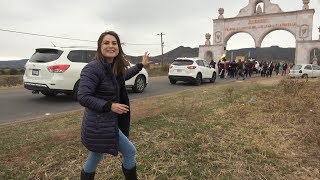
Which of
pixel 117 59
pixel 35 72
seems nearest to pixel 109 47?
pixel 117 59

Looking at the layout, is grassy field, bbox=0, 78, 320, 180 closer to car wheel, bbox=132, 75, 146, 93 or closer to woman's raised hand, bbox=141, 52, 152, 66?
woman's raised hand, bbox=141, 52, 152, 66

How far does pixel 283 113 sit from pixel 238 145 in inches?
107

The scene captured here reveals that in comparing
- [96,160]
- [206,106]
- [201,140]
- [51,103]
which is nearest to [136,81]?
[51,103]

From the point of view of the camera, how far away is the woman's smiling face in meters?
3.62

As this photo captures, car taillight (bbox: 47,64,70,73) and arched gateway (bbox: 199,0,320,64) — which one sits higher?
arched gateway (bbox: 199,0,320,64)

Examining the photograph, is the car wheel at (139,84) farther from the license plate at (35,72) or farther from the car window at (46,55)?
the license plate at (35,72)

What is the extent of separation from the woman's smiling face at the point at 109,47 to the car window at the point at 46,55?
8.41 metres

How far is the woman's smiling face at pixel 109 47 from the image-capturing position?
3.62 meters

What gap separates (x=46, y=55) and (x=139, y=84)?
453 centimetres

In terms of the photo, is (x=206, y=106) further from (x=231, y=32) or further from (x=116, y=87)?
(x=231, y=32)

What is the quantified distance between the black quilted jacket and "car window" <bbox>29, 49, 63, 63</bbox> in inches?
337

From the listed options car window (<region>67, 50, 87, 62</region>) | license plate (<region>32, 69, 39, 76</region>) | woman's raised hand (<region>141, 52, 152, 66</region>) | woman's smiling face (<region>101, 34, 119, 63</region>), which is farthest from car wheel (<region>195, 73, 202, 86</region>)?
woman's smiling face (<region>101, 34, 119, 63</region>)

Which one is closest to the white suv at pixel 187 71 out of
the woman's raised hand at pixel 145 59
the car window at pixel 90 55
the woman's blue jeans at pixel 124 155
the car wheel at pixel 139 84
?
the car wheel at pixel 139 84

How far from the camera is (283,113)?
8.12 m
